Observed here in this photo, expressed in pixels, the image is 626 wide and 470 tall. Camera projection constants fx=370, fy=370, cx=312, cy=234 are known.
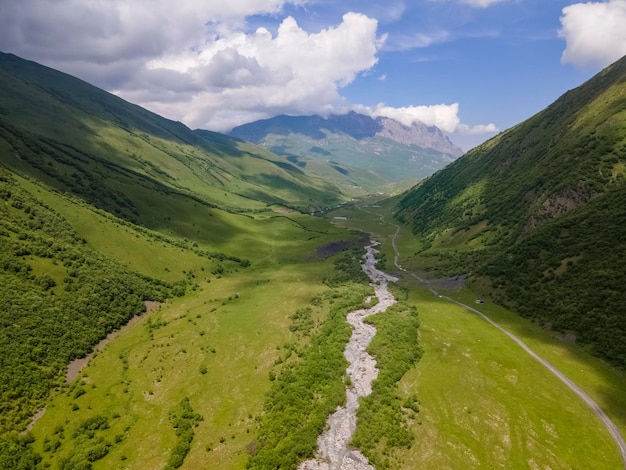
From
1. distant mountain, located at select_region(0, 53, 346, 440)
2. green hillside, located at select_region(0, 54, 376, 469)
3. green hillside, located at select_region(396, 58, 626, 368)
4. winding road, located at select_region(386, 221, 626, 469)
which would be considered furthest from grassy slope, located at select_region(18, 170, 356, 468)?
green hillside, located at select_region(396, 58, 626, 368)

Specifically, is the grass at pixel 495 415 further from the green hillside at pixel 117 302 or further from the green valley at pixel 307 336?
the green hillside at pixel 117 302

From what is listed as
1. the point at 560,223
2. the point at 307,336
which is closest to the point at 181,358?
the point at 307,336

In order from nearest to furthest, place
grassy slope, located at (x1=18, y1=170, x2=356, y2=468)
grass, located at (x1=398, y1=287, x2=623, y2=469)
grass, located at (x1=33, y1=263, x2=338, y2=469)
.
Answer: grass, located at (x1=398, y1=287, x2=623, y2=469), grass, located at (x1=33, y1=263, x2=338, y2=469), grassy slope, located at (x1=18, y1=170, x2=356, y2=468)

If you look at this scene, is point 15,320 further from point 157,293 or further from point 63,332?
point 157,293

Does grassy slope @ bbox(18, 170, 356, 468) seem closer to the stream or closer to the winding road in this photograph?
the stream

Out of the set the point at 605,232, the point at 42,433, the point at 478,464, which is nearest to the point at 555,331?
the point at 605,232
